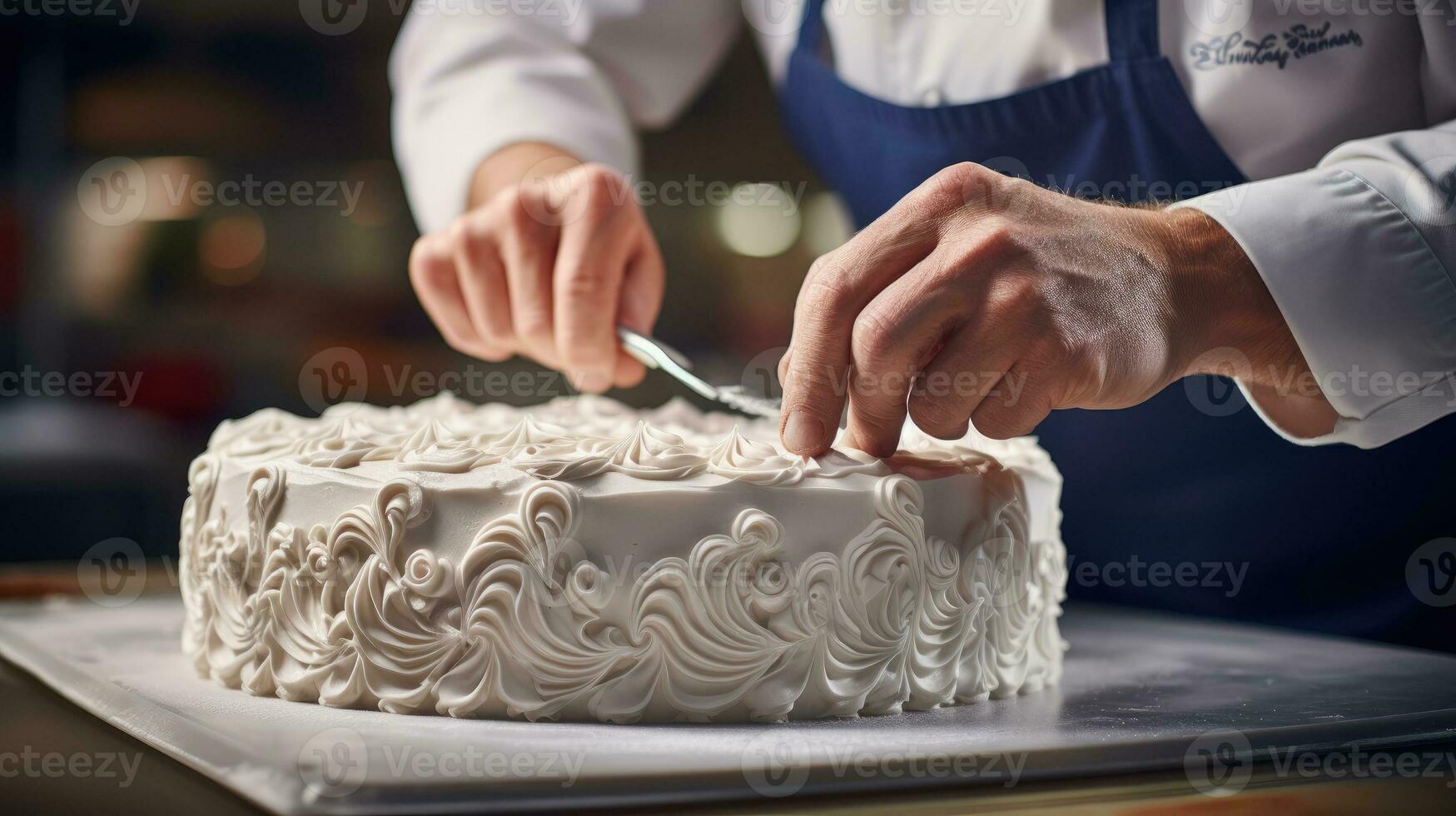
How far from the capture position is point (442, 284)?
1.89 m

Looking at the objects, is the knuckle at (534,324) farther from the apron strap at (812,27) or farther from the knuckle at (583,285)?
the apron strap at (812,27)

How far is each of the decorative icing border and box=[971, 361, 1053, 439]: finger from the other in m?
0.10

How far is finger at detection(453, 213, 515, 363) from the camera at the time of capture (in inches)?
71.8

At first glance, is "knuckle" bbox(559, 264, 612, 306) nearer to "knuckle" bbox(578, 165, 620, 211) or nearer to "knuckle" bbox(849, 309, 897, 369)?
"knuckle" bbox(578, 165, 620, 211)

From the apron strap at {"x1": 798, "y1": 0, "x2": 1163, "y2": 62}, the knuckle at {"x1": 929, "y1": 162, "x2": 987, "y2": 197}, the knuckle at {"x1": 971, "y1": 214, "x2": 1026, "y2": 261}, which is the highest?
the apron strap at {"x1": 798, "y1": 0, "x2": 1163, "y2": 62}

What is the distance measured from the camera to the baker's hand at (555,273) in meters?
1.75

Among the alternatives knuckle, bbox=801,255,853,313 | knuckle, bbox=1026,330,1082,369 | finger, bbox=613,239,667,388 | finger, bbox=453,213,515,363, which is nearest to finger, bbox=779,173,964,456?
knuckle, bbox=801,255,853,313

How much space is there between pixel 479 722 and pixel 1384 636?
1.27 metres

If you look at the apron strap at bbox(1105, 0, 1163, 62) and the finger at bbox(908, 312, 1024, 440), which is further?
the apron strap at bbox(1105, 0, 1163, 62)

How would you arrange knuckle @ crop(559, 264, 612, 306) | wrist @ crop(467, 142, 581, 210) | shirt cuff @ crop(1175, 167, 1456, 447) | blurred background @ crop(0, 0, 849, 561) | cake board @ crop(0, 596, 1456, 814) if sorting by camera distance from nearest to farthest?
cake board @ crop(0, 596, 1456, 814) → shirt cuff @ crop(1175, 167, 1456, 447) → knuckle @ crop(559, 264, 612, 306) → wrist @ crop(467, 142, 581, 210) → blurred background @ crop(0, 0, 849, 561)

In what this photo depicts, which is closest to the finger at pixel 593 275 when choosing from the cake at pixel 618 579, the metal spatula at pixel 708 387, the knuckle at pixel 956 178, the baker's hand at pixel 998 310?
the metal spatula at pixel 708 387

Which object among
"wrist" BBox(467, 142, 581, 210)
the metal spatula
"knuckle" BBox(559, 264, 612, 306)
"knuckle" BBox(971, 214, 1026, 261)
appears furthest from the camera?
"wrist" BBox(467, 142, 581, 210)

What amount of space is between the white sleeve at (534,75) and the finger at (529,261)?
0.28 m

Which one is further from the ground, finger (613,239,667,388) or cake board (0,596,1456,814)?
finger (613,239,667,388)
